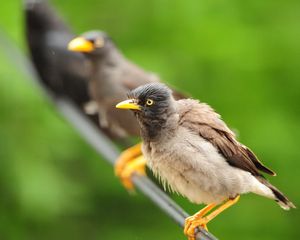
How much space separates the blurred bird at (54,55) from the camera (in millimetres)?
6332

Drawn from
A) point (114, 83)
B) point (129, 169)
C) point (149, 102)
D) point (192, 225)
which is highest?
point (114, 83)

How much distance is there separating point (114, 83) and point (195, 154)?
1745 mm

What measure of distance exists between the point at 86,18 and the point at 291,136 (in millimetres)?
1990

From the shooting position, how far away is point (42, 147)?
20.7ft

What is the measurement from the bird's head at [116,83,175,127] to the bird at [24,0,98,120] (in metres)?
2.09

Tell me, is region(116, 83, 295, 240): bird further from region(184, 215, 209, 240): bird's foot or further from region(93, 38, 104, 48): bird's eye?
region(93, 38, 104, 48): bird's eye

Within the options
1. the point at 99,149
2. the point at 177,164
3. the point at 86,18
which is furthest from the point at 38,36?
the point at 177,164

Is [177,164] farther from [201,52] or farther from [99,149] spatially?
[201,52]

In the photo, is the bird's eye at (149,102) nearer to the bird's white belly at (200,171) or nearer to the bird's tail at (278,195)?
the bird's white belly at (200,171)

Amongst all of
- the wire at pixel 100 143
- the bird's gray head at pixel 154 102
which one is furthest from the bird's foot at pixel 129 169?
the bird's gray head at pixel 154 102

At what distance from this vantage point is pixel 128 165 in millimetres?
5586

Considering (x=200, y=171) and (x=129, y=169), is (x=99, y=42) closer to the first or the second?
(x=129, y=169)

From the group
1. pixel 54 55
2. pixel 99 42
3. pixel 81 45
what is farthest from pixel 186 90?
pixel 54 55

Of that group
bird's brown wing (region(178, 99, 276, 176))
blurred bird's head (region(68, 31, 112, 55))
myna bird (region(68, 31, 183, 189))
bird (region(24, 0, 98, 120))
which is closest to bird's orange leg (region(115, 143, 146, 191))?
myna bird (region(68, 31, 183, 189))
